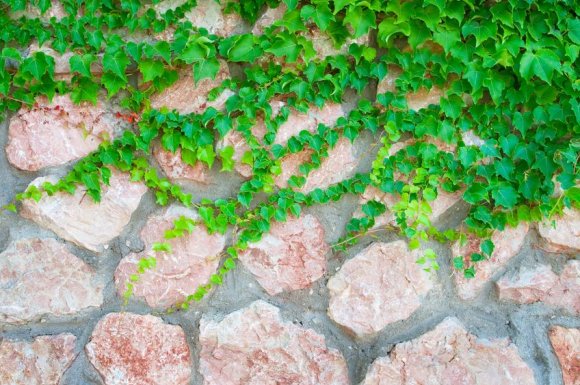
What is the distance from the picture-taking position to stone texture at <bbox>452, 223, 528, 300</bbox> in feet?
5.62

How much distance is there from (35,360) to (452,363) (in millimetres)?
1230

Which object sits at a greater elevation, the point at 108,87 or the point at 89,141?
the point at 108,87

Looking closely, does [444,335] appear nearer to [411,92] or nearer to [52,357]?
[411,92]

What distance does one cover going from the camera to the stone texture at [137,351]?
1689mm

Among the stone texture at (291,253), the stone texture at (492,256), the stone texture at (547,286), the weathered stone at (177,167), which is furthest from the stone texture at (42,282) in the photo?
the stone texture at (547,286)

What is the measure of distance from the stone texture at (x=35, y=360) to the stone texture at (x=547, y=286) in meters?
1.32

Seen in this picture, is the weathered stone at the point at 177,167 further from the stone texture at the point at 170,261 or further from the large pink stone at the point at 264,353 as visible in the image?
the large pink stone at the point at 264,353

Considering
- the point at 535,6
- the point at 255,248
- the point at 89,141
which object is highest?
the point at 535,6

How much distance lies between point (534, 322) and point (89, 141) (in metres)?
1.43

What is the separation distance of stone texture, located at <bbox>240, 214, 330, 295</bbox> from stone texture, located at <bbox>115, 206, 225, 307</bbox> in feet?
0.41

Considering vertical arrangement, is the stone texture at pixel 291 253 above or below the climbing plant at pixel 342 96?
below

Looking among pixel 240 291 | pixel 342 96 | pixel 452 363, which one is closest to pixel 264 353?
pixel 240 291

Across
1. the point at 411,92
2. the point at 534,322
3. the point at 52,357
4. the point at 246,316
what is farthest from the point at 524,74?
the point at 52,357

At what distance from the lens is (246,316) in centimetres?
171
